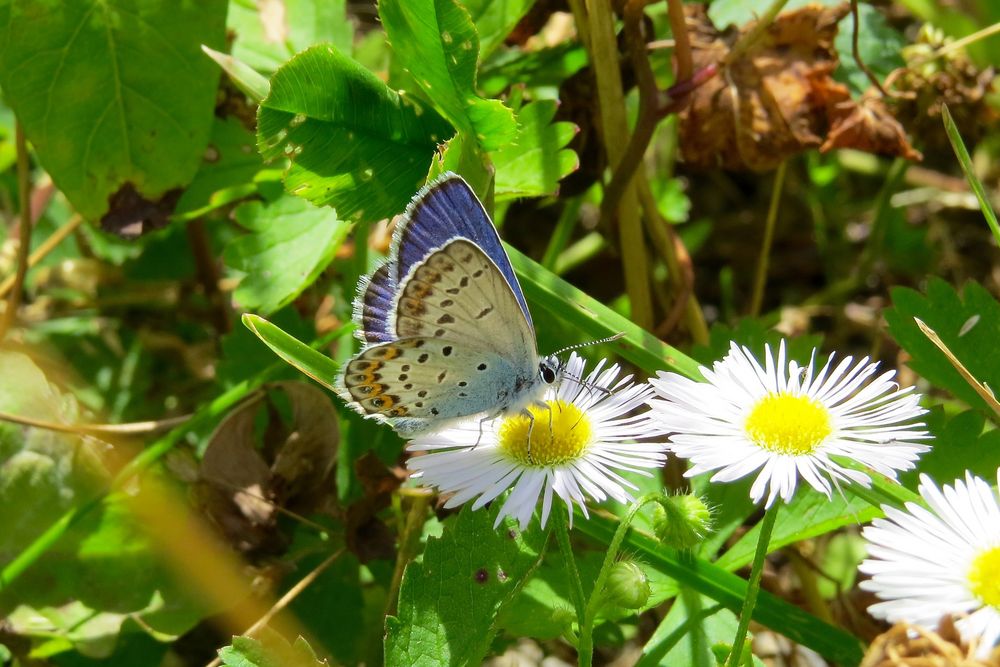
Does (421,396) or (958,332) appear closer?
(421,396)

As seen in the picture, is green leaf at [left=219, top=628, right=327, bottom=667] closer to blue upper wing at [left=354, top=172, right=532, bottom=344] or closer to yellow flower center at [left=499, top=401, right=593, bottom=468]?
yellow flower center at [left=499, top=401, right=593, bottom=468]

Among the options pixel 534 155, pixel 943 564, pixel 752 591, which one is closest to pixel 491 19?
pixel 534 155

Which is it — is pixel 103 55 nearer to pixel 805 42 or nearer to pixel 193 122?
pixel 193 122

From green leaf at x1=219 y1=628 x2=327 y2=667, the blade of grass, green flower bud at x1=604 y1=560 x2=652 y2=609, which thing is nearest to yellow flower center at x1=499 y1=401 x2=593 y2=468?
the blade of grass

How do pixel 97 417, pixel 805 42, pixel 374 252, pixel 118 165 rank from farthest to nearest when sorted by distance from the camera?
1. pixel 97 417
2. pixel 374 252
3. pixel 805 42
4. pixel 118 165

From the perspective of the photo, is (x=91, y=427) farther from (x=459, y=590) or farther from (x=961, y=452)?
(x=961, y=452)

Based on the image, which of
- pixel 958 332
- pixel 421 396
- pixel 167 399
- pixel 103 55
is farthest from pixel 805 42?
pixel 167 399
